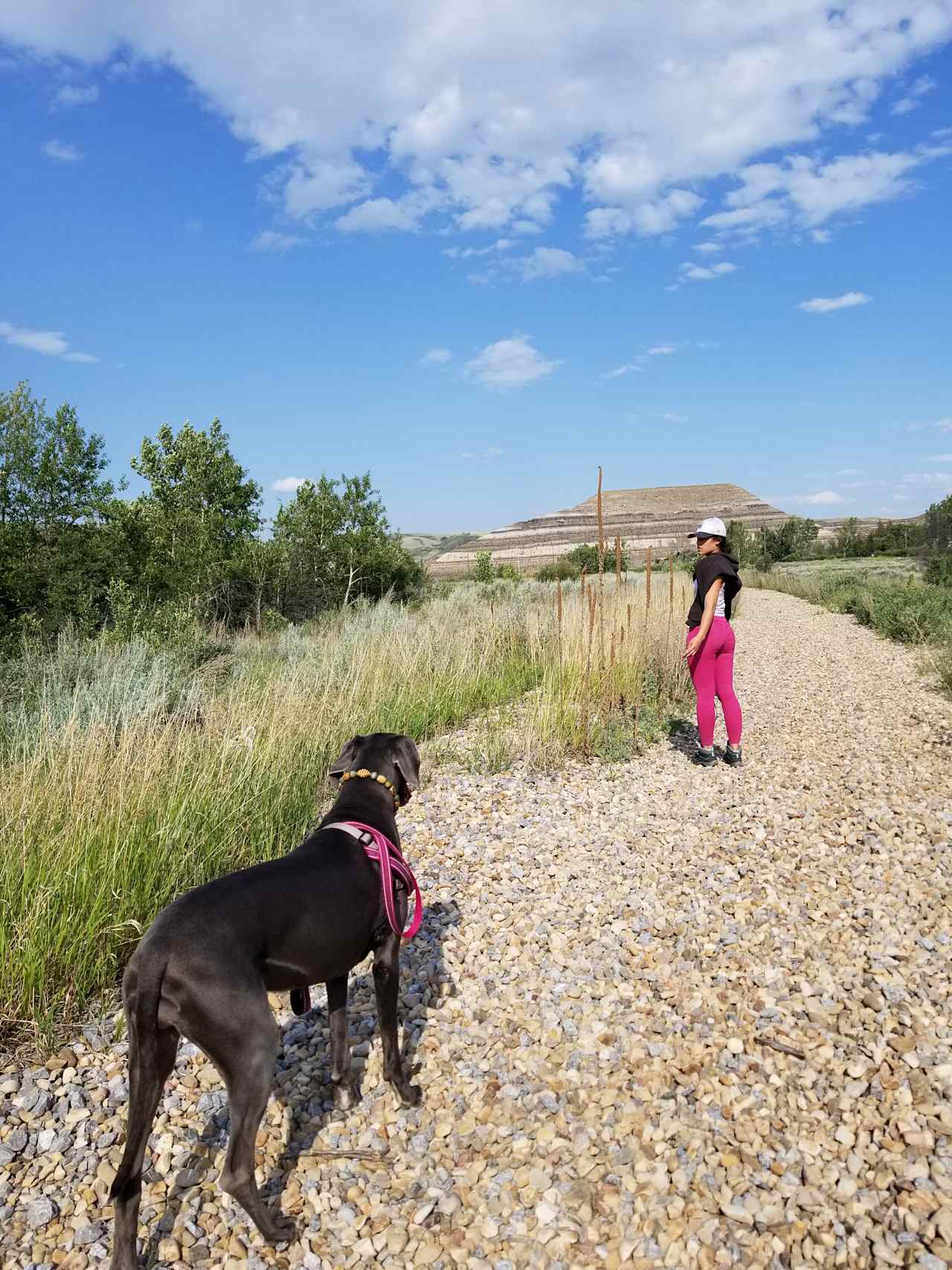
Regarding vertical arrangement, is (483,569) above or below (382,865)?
above

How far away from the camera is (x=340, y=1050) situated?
275 cm

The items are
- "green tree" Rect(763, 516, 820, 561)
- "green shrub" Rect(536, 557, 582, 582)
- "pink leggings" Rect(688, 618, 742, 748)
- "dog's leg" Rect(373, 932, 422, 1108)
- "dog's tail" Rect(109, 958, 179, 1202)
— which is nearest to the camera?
"dog's tail" Rect(109, 958, 179, 1202)

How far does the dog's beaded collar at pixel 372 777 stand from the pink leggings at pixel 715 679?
401cm

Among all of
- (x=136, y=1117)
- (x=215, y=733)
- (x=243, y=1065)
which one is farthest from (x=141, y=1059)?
(x=215, y=733)

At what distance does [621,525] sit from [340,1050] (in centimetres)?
2416

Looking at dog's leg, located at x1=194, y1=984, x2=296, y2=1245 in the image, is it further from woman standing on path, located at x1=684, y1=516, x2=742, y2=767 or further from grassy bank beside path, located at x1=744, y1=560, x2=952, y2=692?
grassy bank beside path, located at x1=744, y1=560, x2=952, y2=692

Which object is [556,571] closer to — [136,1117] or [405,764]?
[405,764]

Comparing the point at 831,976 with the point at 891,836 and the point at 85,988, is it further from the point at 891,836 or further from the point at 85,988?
the point at 85,988

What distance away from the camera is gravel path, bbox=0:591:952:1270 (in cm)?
218

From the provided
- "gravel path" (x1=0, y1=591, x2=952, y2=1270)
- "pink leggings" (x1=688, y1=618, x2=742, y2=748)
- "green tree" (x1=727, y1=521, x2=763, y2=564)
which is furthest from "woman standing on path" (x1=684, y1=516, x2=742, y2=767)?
→ "green tree" (x1=727, y1=521, x2=763, y2=564)

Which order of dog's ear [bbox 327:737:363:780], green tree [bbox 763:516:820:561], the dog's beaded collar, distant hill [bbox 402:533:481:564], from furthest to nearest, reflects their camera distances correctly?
green tree [bbox 763:516:820:561] → distant hill [bbox 402:533:481:564] → dog's ear [bbox 327:737:363:780] → the dog's beaded collar

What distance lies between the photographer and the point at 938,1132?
7.75 ft

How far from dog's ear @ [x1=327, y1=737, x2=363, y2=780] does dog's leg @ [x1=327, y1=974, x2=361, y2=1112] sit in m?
0.80

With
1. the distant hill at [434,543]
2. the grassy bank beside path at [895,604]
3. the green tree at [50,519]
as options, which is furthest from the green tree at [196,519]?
the grassy bank beside path at [895,604]
